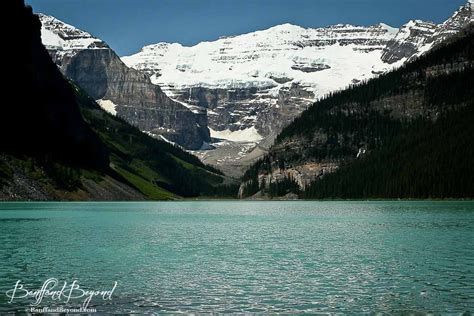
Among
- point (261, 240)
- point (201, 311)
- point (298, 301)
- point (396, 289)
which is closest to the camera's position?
point (201, 311)

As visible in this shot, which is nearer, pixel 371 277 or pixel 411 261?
pixel 371 277

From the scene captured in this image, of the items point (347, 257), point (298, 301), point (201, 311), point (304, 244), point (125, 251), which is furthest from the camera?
point (304, 244)

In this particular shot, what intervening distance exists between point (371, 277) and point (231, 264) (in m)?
12.8

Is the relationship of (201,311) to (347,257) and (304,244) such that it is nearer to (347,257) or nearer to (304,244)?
(347,257)

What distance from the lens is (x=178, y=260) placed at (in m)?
58.4

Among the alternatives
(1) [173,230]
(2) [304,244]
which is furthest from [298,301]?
(1) [173,230]

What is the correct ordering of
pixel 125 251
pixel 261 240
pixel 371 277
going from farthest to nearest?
pixel 261 240 < pixel 125 251 < pixel 371 277

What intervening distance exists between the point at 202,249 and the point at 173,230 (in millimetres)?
30805

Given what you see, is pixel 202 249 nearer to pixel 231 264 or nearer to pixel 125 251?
pixel 125 251

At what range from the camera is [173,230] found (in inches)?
3858

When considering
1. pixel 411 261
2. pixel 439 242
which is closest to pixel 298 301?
pixel 411 261

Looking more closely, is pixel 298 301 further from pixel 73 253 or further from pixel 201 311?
pixel 73 253

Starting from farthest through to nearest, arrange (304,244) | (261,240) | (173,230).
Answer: (173,230)
(261,240)
(304,244)

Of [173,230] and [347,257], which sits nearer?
[347,257]
